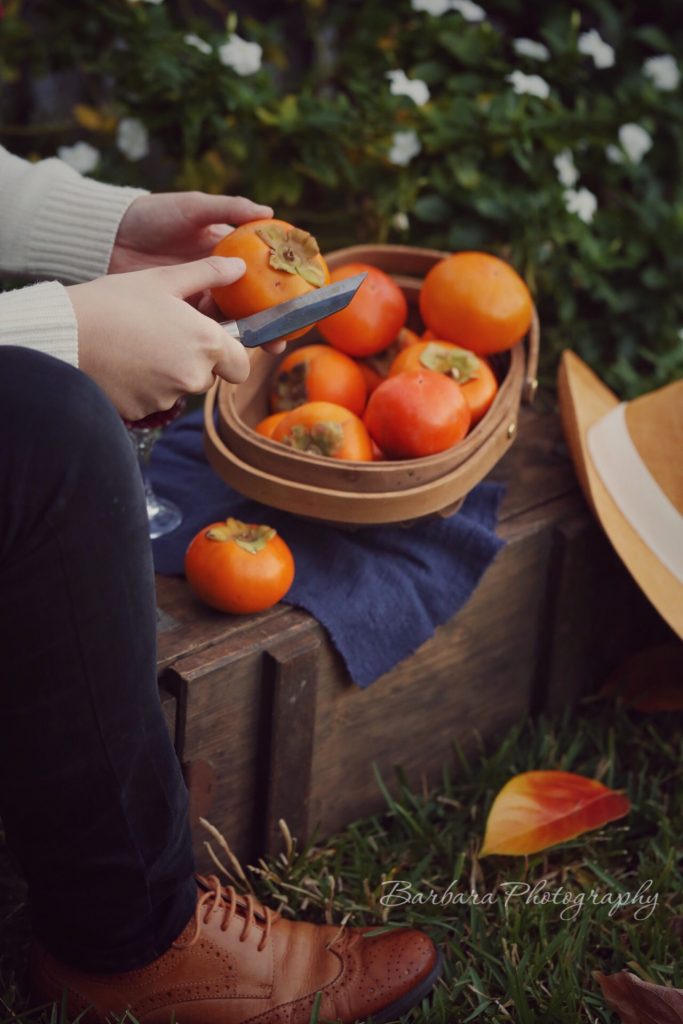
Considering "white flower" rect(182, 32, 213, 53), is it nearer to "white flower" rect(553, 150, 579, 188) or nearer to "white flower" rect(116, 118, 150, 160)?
"white flower" rect(116, 118, 150, 160)

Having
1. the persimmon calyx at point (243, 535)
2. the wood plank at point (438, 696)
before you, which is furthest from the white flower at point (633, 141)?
the persimmon calyx at point (243, 535)

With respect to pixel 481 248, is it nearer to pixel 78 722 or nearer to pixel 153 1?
pixel 153 1

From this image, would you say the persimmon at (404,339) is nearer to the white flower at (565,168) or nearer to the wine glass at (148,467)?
the wine glass at (148,467)

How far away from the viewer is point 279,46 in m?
2.69

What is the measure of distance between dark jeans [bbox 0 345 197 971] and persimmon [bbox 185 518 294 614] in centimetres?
28

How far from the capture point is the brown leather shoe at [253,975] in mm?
1197

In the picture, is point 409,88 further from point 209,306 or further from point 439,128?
point 209,306

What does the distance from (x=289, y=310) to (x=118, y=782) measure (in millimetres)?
537

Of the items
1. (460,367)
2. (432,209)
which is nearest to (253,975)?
(460,367)

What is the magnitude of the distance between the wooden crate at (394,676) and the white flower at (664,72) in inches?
39.9

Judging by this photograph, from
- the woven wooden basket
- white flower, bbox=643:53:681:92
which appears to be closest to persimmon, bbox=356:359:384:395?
the woven wooden basket

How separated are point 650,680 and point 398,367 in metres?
0.73

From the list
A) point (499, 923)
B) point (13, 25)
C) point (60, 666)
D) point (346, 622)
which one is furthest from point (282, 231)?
point (13, 25)

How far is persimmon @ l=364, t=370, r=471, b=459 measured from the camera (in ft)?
4.86
